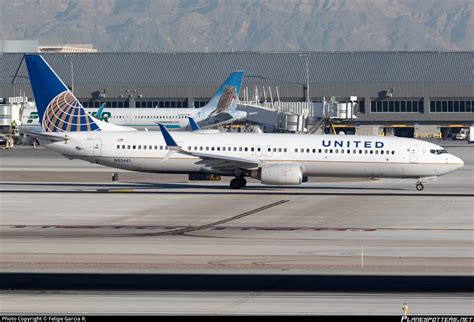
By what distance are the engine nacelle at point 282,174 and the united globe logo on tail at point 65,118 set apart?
11104 millimetres

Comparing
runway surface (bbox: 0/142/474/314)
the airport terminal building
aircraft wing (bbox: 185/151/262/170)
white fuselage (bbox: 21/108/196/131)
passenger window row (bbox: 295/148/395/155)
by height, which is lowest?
runway surface (bbox: 0/142/474/314)

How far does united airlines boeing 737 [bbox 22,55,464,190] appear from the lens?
58062mm

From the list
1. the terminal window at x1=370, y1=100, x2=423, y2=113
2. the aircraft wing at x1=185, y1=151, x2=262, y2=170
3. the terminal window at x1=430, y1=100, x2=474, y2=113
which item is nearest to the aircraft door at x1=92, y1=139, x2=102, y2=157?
the aircraft wing at x1=185, y1=151, x2=262, y2=170

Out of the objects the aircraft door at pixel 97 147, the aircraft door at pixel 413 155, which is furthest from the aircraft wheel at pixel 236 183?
the aircraft door at pixel 413 155

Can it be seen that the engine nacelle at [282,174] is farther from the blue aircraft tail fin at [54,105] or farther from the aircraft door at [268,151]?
the blue aircraft tail fin at [54,105]

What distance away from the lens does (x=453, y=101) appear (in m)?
150

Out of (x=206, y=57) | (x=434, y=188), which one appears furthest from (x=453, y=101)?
(x=434, y=188)

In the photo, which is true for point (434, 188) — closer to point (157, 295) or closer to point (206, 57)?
point (157, 295)

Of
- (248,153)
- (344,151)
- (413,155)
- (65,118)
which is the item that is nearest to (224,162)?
(248,153)

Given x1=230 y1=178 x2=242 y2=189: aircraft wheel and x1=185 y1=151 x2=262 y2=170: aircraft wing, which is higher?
x1=185 y1=151 x2=262 y2=170: aircraft wing

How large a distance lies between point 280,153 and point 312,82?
300 feet

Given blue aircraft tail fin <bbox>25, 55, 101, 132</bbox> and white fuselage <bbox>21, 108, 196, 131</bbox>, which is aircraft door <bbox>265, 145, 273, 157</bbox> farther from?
white fuselage <bbox>21, 108, 196, 131</bbox>

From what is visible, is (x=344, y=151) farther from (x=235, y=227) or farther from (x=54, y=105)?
(x=235, y=227)

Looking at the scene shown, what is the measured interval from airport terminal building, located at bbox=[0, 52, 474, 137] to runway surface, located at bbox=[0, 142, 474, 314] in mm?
85221
